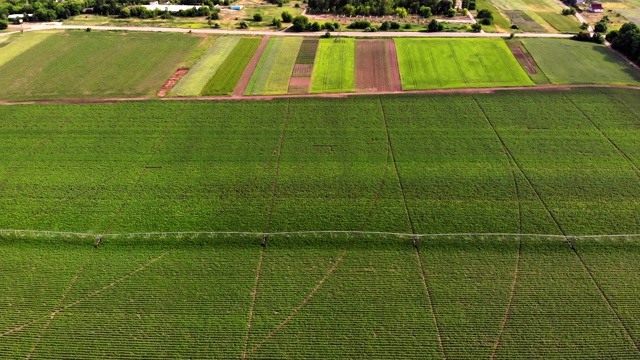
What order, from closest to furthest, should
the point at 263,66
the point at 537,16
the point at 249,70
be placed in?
the point at 249,70 < the point at 263,66 < the point at 537,16

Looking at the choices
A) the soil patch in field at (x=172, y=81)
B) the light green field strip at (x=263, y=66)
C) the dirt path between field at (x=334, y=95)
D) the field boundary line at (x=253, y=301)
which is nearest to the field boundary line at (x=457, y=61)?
the dirt path between field at (x=334, y=95)

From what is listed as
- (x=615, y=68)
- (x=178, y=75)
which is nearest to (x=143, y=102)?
(x=178, y=75)

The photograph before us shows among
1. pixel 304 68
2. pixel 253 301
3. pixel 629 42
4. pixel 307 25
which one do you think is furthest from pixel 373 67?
pixel 253 301

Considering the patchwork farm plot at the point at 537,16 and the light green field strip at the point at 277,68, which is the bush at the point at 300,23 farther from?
the patchwork farm plot at the point at 537,16

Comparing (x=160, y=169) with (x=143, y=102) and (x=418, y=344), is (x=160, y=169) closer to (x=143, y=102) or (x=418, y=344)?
(x=143, y=102)

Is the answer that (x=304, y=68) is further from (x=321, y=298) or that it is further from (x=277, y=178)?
(x=321, y=298)
